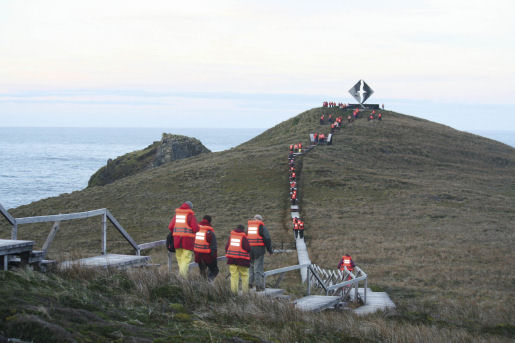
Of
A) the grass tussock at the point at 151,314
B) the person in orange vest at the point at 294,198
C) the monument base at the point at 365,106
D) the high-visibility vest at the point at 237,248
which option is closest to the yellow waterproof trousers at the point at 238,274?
the high-visibility vest at the point at 237,248

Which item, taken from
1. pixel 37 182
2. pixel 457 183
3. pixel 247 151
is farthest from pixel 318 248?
pixel 37 182

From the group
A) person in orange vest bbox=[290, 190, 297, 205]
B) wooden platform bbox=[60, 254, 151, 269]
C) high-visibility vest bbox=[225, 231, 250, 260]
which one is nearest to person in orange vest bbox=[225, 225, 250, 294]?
high-visibility vest bbox=[225, 231, 250, 260]

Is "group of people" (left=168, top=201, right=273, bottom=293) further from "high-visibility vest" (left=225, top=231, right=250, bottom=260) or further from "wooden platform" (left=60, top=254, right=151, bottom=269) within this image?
"wooden platform" (left=60, top=254, right=151, bottom=269)

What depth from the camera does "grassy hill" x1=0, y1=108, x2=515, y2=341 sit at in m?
9.88

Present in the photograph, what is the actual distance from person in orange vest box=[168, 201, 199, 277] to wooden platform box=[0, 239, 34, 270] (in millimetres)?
3415

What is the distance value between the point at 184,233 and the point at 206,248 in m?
0.68

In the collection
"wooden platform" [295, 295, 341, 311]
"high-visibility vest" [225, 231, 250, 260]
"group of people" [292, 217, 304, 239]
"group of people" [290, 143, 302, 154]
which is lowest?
"group of people" [292, 217, 304, 239]

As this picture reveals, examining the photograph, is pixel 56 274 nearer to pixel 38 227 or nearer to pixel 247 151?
pixel 38 227

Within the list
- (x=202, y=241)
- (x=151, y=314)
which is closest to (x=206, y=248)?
(x=202, y=241)

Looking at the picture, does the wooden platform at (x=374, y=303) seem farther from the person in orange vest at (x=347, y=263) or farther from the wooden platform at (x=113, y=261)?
the wooden platform at (x=113, y=261)

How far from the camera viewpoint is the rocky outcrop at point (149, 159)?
72.9 metres

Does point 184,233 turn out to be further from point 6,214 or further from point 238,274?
point 6,214

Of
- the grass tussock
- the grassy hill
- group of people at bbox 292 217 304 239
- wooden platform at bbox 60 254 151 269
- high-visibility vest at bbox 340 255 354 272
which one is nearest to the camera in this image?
the grass tussock

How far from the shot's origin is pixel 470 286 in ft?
64.5
